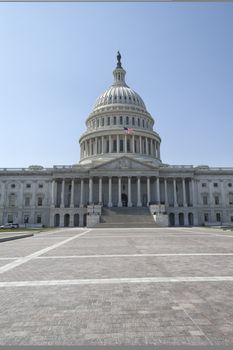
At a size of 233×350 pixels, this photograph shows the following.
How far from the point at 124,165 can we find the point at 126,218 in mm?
19306

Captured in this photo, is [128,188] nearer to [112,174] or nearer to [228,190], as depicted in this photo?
[112,174]

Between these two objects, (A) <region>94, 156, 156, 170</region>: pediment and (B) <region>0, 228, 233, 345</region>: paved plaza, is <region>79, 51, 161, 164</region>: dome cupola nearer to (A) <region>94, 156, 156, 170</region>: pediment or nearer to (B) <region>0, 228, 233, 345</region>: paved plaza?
(A) <region>94, 156, 156, 170</region>: pediment

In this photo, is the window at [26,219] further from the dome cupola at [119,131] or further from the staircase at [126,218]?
the dome cupola at [119,131]

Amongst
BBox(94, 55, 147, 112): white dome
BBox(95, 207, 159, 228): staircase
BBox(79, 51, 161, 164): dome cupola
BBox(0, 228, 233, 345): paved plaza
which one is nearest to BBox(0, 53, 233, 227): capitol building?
BBox(79, 51, 161, 164): dome cupola

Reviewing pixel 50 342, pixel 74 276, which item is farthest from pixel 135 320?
pixel 74 276

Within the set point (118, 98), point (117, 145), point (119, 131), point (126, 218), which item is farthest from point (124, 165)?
point (118, 98)

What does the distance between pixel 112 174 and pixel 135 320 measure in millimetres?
71338

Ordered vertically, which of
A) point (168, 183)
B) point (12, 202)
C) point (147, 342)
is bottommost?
point (147, 342)

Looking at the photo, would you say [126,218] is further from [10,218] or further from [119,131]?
[10,218]

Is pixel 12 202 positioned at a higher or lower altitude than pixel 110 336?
higher

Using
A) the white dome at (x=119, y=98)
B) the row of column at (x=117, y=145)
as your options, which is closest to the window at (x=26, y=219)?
the row of column at (x=117, y=145)

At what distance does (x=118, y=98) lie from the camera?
333ft

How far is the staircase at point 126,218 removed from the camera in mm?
58469

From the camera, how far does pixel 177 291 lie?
8.05 m
